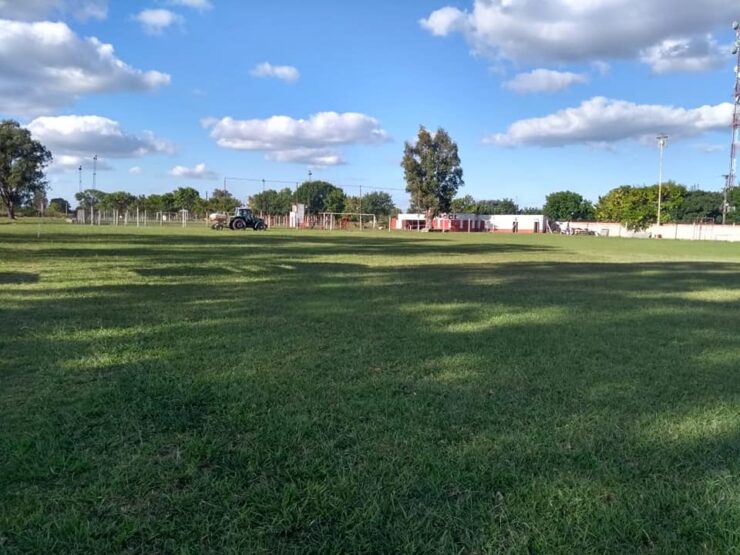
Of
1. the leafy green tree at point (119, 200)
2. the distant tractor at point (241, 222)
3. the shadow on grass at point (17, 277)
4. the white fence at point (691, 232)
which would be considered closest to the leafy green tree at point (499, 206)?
the white fence at point (691, 232)

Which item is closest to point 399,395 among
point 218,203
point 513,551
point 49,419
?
point 513,551

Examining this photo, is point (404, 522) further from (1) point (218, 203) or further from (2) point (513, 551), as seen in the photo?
(1) point (218, 203)

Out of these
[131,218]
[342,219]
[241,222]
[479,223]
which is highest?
[479,223]

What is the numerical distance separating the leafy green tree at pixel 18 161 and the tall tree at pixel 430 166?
45.1 metres

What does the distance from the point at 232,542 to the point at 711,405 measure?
378 centimetres

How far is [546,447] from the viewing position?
362 cm

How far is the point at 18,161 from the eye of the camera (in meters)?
62.2

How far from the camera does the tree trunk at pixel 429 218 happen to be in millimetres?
85812

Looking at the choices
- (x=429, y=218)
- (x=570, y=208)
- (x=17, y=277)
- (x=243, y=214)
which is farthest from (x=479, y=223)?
(x=17, y=277)

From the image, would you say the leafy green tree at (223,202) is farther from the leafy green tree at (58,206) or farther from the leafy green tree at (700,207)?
the leafy green tree at (700,207)

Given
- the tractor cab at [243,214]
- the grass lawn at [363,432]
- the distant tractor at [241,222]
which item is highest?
the tractor cab at [243,214]

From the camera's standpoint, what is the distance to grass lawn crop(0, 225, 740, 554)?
2.71 m

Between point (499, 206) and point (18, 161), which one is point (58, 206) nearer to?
point (18, 161)

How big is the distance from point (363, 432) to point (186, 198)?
112664mm
